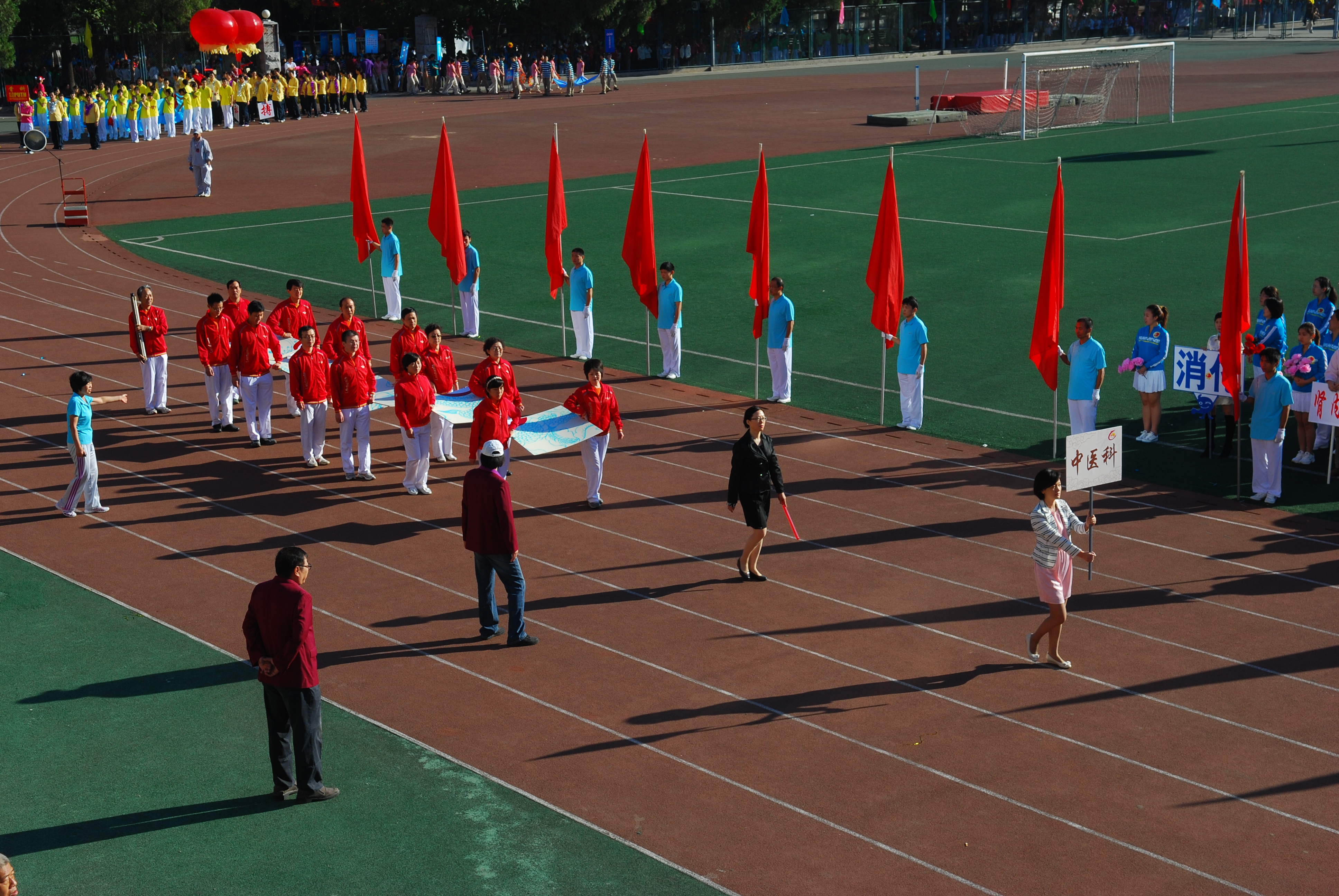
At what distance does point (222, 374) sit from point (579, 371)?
559 cm

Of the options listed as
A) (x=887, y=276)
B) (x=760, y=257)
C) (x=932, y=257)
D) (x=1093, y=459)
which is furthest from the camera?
(x=932, y=257)

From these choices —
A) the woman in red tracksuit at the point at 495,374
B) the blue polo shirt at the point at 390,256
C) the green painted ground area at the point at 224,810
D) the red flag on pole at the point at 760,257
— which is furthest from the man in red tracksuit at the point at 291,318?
the green painted ground area at the point at 224,810

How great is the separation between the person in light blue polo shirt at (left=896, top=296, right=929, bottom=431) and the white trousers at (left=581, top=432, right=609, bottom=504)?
4.59 meters

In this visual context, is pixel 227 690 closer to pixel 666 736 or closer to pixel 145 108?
pixel 666 736

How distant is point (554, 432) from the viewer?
15.6 m

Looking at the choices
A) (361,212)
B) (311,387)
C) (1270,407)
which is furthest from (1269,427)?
(361,212)

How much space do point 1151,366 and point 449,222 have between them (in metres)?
11.7

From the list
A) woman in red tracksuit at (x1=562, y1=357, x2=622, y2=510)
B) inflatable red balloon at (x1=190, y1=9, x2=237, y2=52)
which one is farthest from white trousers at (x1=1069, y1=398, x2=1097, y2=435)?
inflatable red balloon at (x1=190, y1=9, x2=237, y2=52)

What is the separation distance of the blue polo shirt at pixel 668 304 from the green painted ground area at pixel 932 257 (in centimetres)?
111

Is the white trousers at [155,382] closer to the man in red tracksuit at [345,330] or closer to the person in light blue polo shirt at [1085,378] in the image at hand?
the man in red tracksuit at [345,330]

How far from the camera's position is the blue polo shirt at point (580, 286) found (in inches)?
858

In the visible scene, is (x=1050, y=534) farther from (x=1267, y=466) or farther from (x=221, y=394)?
(x=221, y=394)

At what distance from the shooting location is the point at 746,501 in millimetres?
13289

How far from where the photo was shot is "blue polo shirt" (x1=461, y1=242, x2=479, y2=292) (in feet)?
76.6
